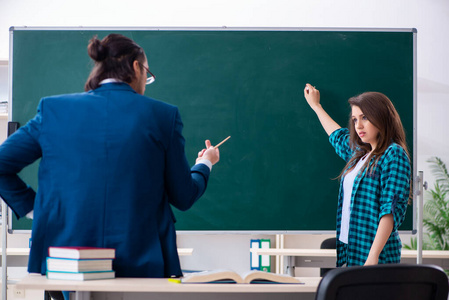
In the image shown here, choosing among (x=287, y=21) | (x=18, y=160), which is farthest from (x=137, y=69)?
(x=287, y=21)

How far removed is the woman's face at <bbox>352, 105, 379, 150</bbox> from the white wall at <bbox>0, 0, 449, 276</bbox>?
331 centimetres

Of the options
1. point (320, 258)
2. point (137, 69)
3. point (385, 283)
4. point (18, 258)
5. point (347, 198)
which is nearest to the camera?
point (385, 283)

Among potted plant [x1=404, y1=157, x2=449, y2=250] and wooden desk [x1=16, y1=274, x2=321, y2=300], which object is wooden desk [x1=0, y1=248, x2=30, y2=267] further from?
potted plant [x1=404, y1=157, x2=449, y2=250]

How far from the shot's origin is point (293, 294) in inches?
75.5

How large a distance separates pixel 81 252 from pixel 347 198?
142cm

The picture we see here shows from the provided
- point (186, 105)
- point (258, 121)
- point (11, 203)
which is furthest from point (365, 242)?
point (11, 203)

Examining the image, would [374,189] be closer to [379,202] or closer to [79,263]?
[379,202]

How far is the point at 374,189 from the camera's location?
251cm

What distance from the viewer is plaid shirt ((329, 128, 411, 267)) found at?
2439 mm

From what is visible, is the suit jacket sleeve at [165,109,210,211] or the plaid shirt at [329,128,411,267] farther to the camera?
the plaid shirt at [329,128,411,267]

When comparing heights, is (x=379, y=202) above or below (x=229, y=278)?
above

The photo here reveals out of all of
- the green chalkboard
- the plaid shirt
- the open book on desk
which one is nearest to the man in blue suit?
the open book on desk

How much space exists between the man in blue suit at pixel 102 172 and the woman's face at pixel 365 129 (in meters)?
1.07

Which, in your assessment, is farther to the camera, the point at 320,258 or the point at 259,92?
the point at 320,258
